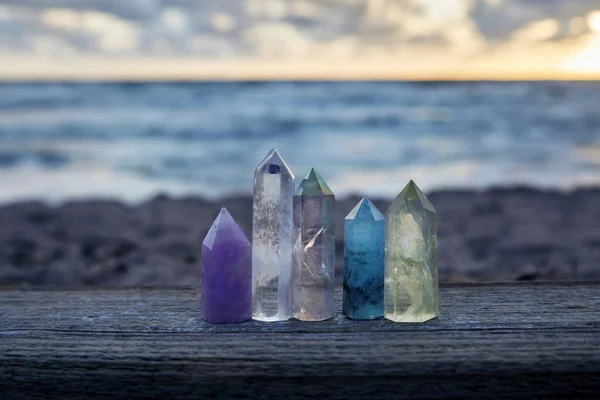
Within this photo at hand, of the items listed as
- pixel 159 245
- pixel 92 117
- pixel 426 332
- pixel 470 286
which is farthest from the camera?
pixel 92 117

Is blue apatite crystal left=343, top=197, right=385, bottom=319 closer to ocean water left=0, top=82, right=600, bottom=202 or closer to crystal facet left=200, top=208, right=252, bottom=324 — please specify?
crystal facet left=200, top=208, right=252, bottom=324

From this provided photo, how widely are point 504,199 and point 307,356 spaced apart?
5.52m

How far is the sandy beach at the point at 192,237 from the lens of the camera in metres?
3.93

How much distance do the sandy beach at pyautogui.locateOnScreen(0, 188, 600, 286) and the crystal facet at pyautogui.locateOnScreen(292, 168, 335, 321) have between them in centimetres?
215

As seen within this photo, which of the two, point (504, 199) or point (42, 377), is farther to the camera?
point (504, 199)

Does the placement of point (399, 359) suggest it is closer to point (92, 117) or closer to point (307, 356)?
point (307, 356)

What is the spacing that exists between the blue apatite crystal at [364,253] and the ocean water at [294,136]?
576cm

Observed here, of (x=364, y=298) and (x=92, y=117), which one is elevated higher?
(x=92, y=117)

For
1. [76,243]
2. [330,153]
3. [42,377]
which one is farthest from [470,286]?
[330,153]

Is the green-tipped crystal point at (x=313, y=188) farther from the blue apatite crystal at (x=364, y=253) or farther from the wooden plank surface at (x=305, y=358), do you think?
the wooden plank surface at (x=305, y=358)

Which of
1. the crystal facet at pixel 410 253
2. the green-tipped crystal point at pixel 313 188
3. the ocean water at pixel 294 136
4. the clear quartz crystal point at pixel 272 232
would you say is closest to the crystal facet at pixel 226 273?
the clear quartz crystal point at pixel 272 232

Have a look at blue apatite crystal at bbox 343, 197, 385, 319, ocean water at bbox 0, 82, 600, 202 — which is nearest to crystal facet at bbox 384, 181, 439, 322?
blue apatite crystal at bbox 343, 197, 385, 319

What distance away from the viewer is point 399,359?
44.8 inches

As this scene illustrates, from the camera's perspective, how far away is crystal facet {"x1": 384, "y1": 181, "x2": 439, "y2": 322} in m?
1.32
